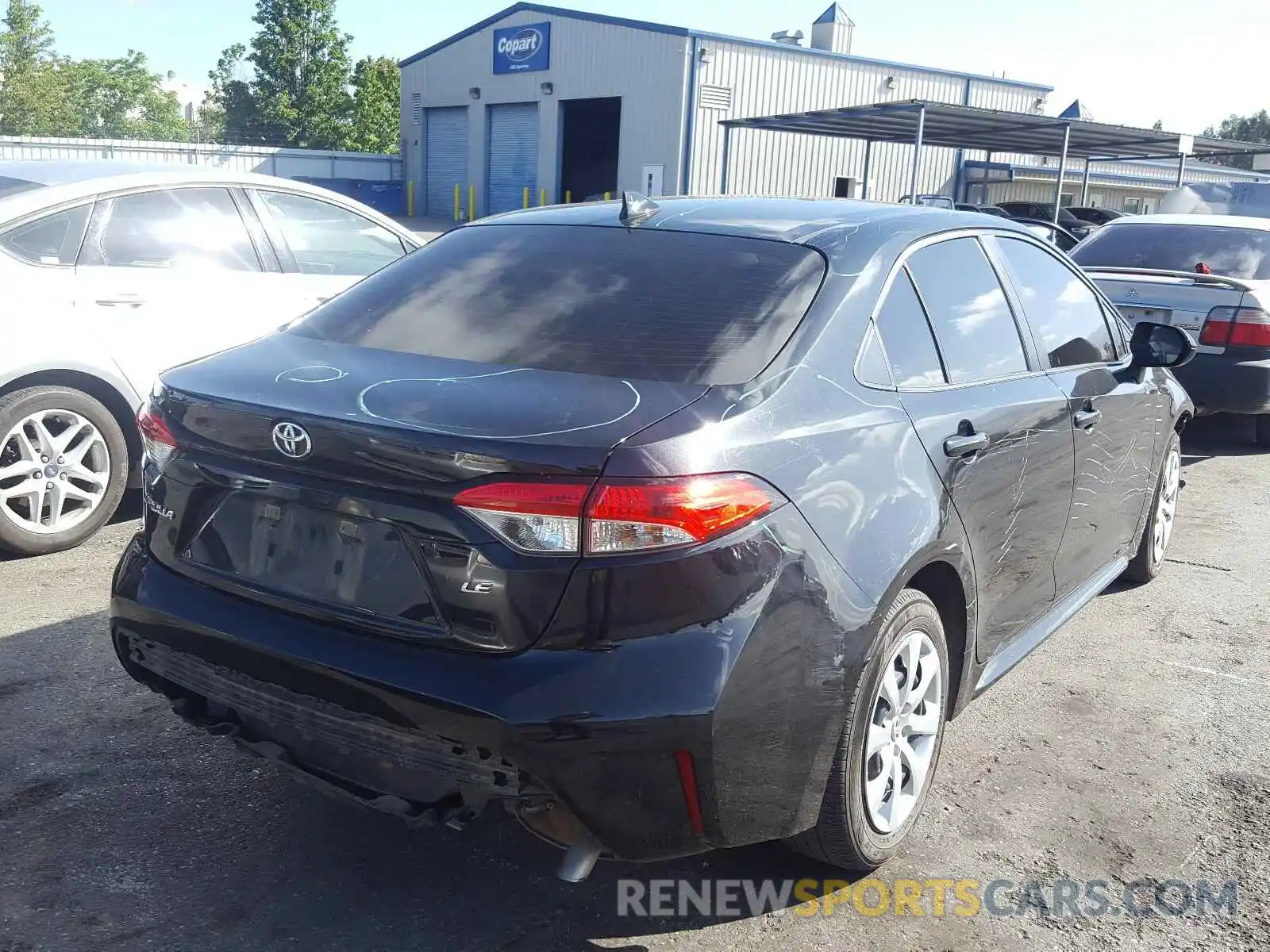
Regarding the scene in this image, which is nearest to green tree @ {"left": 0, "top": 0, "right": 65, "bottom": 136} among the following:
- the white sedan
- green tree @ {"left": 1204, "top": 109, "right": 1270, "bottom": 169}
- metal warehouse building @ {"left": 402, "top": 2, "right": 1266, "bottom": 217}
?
metal warehouse building @ {"left": 402, "top": 2, "right": 1266, "bottom": 217}

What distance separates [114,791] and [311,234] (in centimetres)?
361

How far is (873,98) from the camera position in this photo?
3309 cm

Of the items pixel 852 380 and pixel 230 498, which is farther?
pixel 852 380

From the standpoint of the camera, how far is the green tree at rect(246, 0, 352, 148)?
6106cm

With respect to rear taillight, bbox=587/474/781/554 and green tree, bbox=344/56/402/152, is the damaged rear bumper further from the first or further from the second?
green tree, bbox=344/56/402/152

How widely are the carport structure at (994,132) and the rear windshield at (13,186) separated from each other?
589 inches

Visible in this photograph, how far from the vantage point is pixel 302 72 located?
62.2 meters

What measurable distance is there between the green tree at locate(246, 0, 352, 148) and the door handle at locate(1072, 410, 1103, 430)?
63.2m

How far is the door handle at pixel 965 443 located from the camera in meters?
3.02

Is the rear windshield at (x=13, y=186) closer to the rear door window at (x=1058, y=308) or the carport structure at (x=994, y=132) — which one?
the rear door window at (x=1058, y=308)

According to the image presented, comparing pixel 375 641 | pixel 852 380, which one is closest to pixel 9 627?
pixel 375 641

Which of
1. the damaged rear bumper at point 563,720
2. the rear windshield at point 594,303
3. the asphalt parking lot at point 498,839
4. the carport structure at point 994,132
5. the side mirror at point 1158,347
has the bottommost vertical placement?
the asphalt parking lot at point 498,839

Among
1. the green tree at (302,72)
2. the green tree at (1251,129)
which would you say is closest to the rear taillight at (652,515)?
the green tree at (302,72)

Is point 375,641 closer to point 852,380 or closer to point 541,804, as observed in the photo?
point 541,804
